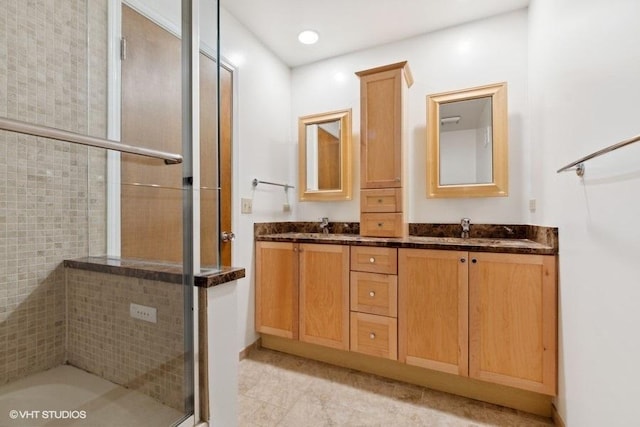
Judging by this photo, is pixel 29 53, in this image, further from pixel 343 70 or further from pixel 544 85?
pixel 544 85

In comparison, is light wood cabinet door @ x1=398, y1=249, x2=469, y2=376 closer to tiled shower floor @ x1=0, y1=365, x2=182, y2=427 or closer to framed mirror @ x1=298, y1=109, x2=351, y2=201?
framed mirror @ x1=298, y1=109, x2=351, y2=201

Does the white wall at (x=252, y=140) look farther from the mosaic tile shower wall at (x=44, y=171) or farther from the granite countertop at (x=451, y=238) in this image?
the mosaic tile shower wall at (x=44, y=171)

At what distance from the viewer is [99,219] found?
1450mm

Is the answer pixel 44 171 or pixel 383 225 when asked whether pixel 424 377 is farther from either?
pixel 44 171

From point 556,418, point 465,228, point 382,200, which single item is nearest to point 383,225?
point 382,200

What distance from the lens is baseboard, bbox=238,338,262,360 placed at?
2104mm

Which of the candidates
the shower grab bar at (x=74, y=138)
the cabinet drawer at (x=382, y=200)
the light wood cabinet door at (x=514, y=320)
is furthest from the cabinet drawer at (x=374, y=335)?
the shower grab bar at (x=74, y=138)

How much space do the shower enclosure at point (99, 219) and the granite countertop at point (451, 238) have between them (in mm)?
1020

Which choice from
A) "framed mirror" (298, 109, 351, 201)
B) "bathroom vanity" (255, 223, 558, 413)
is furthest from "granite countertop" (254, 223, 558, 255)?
"framed mirror" (298, 109, 351, 201)

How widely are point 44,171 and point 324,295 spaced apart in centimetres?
166

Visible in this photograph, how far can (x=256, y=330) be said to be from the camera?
2236 mm

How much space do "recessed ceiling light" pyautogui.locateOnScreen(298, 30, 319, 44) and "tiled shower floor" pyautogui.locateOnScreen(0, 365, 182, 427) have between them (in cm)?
247

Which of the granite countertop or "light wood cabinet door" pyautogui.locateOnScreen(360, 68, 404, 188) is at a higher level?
"light wood cabinet door" pyautogui.locateOnScreen(360, 68, 404, 188)

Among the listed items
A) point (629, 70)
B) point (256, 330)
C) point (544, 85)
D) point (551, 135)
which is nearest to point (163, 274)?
point (256, 330)
